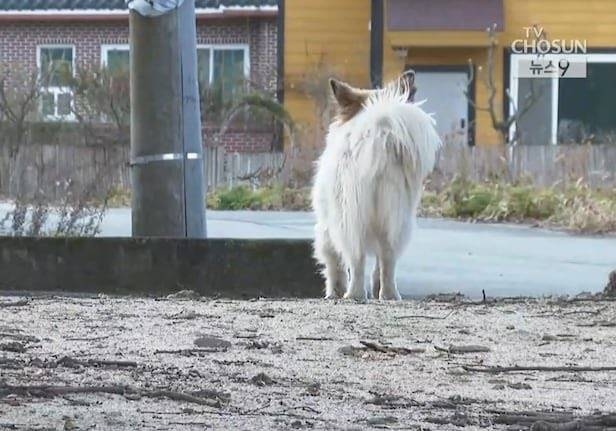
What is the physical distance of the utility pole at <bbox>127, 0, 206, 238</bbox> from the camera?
37.1 feet

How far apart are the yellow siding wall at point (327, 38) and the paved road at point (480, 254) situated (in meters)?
10.1

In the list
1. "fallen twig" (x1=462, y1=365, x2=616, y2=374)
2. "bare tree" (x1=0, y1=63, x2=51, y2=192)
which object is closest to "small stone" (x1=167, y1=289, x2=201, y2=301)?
"fallen twig" (x1=462, y1=365, x2=616, y2=374)

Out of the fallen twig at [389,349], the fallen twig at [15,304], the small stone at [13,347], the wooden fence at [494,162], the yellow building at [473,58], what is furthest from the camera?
the yellow building at [473,58]

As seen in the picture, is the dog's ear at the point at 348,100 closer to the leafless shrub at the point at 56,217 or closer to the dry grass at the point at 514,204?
the leafless shrub at the point at 56,217

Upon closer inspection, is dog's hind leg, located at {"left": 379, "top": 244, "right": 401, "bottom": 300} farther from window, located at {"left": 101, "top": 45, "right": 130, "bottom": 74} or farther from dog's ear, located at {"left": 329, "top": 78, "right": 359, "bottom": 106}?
window, located at {"left": 101, "top": 45, "right": 130, "bottom": 74}

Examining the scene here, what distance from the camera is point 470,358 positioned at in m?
6.68

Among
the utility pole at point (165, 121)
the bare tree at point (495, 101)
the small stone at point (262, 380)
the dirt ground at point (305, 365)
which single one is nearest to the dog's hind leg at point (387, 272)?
the dirt ground at point (305, 365)

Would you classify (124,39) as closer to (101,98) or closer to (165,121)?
(101,98)

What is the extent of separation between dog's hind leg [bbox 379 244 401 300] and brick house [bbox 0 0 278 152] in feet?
67.8

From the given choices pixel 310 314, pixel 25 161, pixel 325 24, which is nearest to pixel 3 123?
pixel 25 161

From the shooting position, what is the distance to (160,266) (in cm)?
1079

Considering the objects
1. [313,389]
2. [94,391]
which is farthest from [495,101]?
[94,391]

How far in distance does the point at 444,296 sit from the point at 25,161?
9.29 meters

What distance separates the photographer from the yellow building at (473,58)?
30562 mm
